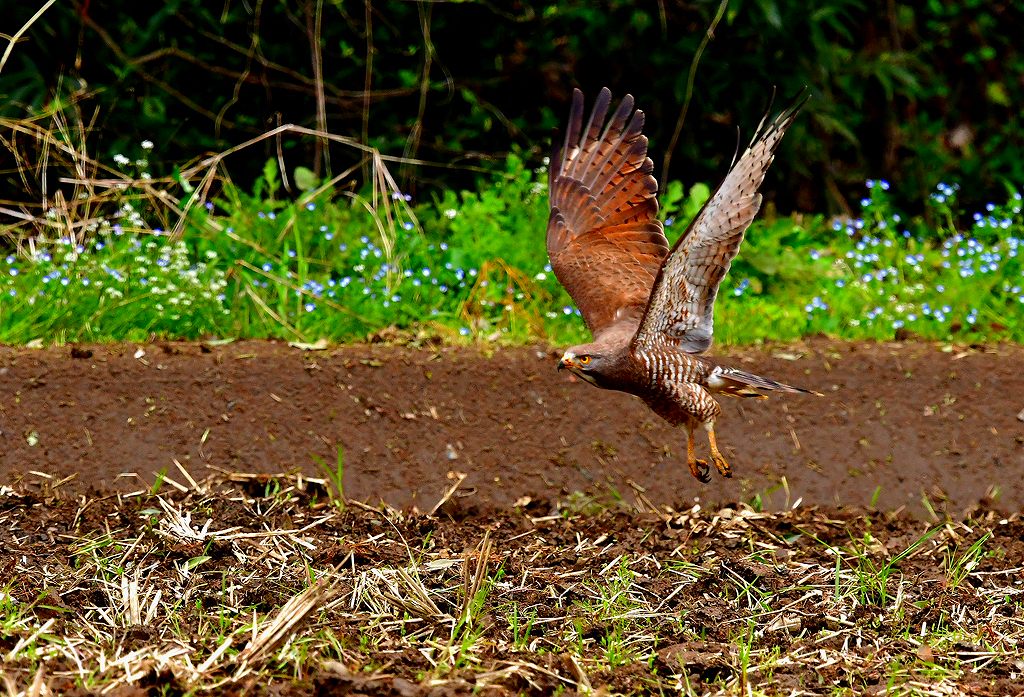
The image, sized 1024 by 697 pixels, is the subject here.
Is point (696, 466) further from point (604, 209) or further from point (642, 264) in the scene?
point (604, 209)

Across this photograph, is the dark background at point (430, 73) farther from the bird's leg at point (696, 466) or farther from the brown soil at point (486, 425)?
the bird's leg at point (696, 466)

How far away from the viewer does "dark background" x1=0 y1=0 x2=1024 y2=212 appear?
22.3 feet

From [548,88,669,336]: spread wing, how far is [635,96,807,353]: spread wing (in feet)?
1.27

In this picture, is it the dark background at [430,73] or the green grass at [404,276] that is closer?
the green grass at [404,276]

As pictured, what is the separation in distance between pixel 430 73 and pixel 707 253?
402 cm

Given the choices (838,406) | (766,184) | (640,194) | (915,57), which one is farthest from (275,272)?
(915,57)

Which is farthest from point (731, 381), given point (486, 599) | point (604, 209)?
point (486, 599)

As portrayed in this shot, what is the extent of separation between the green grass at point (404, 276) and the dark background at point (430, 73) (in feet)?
1.80

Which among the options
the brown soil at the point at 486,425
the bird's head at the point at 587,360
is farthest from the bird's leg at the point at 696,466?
the brown soil at the point at 486,425

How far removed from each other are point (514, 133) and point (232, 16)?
5.40 feet

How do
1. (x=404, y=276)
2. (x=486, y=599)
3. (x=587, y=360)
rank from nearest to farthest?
(x=486, y=599) → (x=587, y=360) → (x=404, y=276)

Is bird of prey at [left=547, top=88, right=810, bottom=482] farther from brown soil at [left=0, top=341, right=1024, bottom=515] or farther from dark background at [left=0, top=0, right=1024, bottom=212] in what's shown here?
dark background at [left=0, top=0, right=1024, bottom=212]

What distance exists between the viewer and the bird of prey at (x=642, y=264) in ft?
11.6

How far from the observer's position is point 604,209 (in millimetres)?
4355
